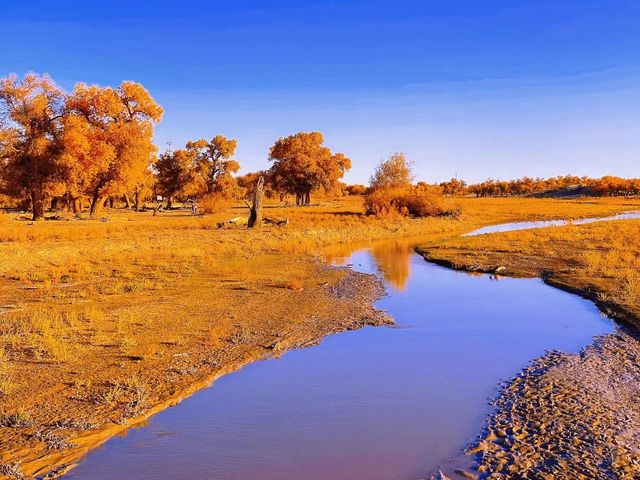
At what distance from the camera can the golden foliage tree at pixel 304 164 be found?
2522 inches

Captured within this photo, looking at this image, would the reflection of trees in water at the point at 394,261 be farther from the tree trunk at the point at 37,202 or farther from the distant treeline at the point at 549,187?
the distant treeline at the point at 549,187

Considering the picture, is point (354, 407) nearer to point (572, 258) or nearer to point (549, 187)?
point (572, 258)

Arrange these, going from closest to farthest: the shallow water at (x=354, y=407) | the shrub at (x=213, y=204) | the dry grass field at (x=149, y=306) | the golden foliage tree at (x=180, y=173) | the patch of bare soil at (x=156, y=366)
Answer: the shallow water at (x=354, y=407) < the patch of bare soil at (x=156, y=366) < the dry grass field at (x=149, y=306) < the shrub at (x=213, y=204) < the golden foliage tree at (x=180, y=173)

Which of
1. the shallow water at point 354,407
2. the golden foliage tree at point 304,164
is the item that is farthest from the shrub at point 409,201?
the shallow water at point 354,407

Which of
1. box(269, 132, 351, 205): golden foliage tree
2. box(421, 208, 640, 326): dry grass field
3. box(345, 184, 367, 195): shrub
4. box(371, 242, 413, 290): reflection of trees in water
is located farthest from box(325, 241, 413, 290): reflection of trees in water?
box(345, 184, 367, 195): shrub

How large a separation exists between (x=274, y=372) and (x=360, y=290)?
8407 millimetres

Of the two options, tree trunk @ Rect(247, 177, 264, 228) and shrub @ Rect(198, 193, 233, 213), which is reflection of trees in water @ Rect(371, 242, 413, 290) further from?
shrub @ Rect(198, 193, 233, 213)

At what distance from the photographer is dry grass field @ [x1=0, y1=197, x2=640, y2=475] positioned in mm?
7625

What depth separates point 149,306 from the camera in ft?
46.2

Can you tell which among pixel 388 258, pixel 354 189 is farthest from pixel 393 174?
pixel 354 189

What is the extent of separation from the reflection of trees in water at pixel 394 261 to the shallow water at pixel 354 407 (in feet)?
19.9

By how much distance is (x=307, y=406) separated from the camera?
26.7 ft

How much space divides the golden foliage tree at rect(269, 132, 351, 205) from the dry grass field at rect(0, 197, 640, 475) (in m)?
32.1

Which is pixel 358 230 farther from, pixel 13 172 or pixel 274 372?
pixel 274 372
